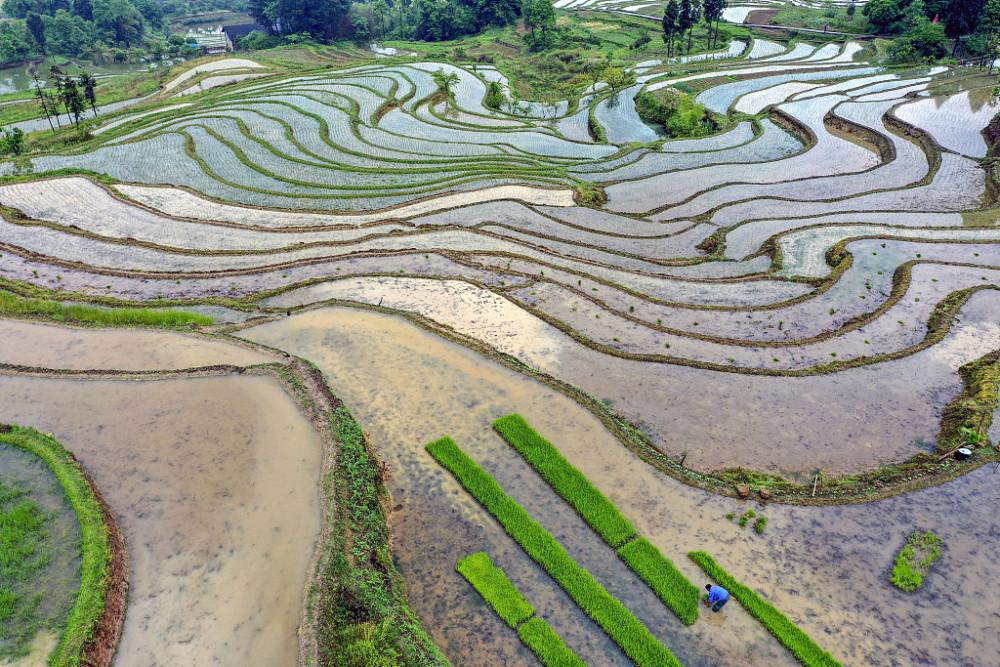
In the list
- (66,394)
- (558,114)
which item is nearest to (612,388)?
(66,394)

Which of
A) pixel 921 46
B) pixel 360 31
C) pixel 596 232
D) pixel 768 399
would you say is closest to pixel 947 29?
pixel 921 46

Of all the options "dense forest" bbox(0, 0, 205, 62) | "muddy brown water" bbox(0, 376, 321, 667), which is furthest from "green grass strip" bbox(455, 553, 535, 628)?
"dense forest" bbox(0, 0, 205, 62)

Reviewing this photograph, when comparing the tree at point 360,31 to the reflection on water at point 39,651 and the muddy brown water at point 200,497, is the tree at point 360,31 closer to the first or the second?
the muddy brown water at point 200,497

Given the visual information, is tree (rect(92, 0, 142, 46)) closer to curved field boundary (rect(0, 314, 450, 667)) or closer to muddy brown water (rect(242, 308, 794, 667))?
muddy brown water (rect(242, 308, 794, 667))

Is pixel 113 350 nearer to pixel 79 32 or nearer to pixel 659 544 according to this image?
pixel 659 544

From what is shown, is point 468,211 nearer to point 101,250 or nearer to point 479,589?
point 101,250
